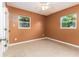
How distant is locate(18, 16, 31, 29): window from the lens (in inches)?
263

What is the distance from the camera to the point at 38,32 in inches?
329

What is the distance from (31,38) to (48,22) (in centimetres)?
228

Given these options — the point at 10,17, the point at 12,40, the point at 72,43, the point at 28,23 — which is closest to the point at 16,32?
the point at 12,40

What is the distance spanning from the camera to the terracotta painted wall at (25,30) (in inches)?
229

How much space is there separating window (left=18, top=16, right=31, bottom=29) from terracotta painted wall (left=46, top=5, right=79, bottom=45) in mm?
1941

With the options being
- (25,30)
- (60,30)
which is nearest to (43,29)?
(60,30)

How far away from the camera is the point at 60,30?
7082 mm

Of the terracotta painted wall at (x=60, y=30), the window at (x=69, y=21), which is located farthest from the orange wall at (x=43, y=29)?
the window at (x=69, y=21)

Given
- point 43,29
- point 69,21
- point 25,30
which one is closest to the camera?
point 69,21

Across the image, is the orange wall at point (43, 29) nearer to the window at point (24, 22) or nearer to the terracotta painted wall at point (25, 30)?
the terracotta painted wall at point (25, 30)

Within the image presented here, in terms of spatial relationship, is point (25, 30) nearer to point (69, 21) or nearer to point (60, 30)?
point (60, 30)

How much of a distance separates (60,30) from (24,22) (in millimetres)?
2481

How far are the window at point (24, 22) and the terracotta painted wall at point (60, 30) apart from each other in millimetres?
1941

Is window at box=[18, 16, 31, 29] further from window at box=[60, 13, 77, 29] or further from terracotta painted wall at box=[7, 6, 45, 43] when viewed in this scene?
window at box=[60, 13, 77, 29]
